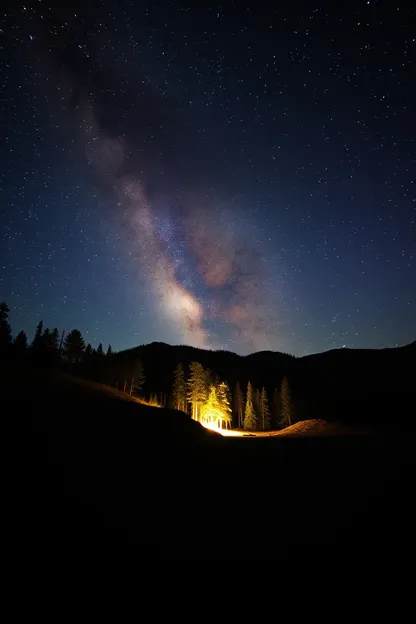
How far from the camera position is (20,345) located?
62.0 meters

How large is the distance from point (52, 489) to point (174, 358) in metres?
189

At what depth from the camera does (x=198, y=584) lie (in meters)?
5.80

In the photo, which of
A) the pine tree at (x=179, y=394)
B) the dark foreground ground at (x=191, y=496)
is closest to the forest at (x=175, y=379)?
the pine tree at (x=179, y=394)

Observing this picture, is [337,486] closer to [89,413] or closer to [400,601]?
[400,601]

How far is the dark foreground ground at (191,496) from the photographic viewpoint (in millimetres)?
7281

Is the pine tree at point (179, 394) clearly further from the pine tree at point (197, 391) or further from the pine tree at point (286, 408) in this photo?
the pine tree at point (286, 408)

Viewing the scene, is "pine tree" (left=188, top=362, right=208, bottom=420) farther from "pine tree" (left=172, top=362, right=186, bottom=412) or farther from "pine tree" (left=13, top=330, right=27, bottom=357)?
"pine tree" (left=13, top=330, right=27, bottom=357)

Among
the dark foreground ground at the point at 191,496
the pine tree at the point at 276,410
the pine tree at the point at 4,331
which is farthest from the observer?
the pine tree at the point at 276,410

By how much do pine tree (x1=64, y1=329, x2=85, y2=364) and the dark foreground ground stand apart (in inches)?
1959

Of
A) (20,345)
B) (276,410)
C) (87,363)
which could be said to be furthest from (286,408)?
(20,345)

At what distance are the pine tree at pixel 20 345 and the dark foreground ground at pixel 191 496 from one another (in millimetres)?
45612

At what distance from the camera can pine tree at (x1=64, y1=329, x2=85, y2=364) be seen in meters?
64.9

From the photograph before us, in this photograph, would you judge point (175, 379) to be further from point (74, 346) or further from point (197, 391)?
point (74, 346)

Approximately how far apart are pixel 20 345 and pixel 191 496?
67.2 meters
